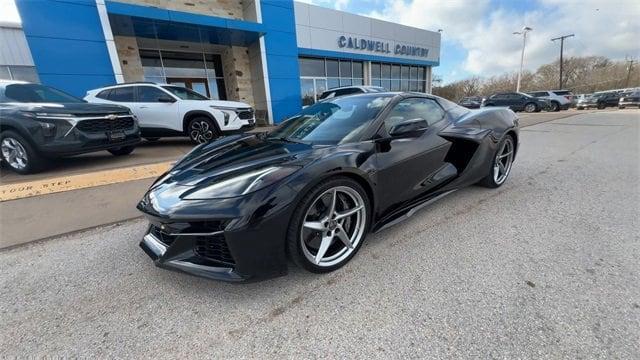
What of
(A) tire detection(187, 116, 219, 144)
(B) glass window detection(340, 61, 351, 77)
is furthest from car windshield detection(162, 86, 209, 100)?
(B) glass window detection(340, 61, 351, 77)

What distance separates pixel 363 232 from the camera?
222cm

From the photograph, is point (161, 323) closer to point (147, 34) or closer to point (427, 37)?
point (147, 34)

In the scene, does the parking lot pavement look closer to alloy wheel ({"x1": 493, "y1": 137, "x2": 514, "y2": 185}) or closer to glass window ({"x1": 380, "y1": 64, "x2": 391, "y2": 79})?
alloy wheel ({"x1": 493, "y1": 137, "x2": 514, "y2": 185})

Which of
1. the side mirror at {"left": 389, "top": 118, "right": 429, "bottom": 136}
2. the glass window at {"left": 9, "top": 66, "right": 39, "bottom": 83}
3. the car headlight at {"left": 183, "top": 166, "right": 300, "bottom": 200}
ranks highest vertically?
the glass window at {"left": 9, "top": 66, "right": 39, "bottom": 83}

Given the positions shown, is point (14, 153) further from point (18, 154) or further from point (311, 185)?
point (311, 185)

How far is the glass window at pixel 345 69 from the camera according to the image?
16953 mm

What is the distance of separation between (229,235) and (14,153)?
560cm

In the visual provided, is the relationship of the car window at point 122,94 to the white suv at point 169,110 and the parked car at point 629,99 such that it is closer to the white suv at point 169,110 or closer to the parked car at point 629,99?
the white suv at point 169,110

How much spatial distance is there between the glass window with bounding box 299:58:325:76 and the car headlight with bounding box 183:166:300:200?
14.6 m

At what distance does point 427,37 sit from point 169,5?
1771 centimetres

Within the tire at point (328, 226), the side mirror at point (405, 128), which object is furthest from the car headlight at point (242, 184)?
the side mirror at point (405, 128)

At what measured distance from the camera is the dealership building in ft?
27.7

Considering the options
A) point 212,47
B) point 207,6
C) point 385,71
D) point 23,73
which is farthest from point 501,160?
point 23,73

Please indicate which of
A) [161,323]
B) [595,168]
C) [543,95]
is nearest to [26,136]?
[161,323]
